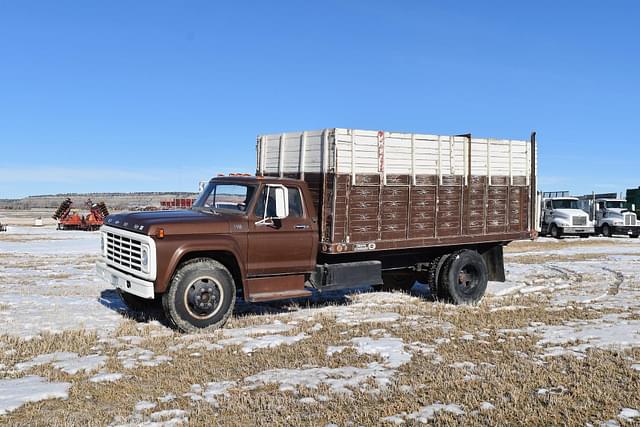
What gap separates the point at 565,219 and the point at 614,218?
14.9 ft

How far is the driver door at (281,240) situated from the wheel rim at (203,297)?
1.89ft

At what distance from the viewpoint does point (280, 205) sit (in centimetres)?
823

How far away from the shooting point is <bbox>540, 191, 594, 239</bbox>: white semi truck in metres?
29.9

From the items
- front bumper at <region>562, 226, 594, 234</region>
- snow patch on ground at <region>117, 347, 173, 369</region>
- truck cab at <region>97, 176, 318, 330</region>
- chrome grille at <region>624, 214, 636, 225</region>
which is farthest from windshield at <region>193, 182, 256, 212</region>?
chrome grille at <region>624, 214, 636, 225</region>

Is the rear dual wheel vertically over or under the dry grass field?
over

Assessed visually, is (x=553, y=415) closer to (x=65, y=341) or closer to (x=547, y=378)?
(x=547, y=378)

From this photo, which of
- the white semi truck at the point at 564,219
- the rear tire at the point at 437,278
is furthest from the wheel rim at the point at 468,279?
the white semi truck at the point at 564,219

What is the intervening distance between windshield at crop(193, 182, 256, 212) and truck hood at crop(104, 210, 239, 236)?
10.8 inches

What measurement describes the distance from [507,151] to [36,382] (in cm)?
846

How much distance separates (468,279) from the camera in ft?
34.3

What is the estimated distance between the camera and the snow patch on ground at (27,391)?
16.2ft

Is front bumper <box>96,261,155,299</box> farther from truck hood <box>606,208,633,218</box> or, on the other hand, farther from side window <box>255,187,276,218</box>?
truck hood <box>606,208,633,218</box>

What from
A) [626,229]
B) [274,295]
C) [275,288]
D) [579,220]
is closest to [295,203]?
[275,288]

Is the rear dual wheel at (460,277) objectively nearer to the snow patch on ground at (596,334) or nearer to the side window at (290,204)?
the snow patch on ground at (596,334)
